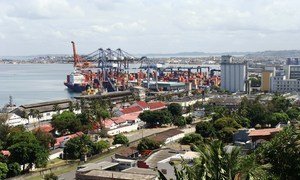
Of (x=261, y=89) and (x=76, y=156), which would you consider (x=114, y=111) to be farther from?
(x=261, y=89)

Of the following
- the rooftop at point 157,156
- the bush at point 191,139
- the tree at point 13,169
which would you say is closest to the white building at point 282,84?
the bush at point 191,139

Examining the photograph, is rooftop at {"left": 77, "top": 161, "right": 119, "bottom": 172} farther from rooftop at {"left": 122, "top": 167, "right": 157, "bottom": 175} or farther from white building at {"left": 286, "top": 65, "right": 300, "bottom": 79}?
white building at {"left": 286, "top": 65, "right": 300, "bottom": 79}

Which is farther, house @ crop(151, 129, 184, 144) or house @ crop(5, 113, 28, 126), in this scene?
house @ crop(5, 113, 28, 126)

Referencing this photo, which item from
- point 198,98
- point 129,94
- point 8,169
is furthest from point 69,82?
point 8,169

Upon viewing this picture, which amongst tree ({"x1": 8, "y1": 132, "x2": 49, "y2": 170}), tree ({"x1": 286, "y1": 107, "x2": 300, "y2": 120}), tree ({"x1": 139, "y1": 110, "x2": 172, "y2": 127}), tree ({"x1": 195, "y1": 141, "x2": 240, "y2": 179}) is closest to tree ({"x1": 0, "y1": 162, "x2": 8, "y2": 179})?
tree ({"x1": 8, "y1": 132, "x2": 49, "y2": 170})

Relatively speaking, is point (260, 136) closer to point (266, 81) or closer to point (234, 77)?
point (234, 77)

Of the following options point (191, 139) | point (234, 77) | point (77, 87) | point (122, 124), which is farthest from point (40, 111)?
point (234, 77)
